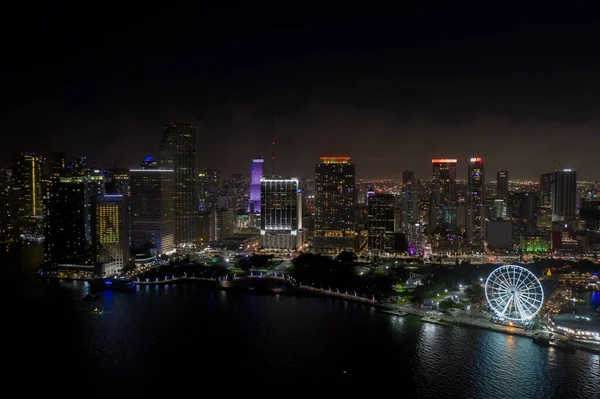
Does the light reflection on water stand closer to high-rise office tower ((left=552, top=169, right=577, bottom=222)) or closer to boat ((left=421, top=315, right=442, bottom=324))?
boat ((left=421, top=315, right=442, bottom=324))

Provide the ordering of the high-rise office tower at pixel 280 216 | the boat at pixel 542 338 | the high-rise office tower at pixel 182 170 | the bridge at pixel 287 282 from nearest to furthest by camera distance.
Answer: the boat at pixel 542 338
the bridge at pixel 287 282
the high-rise office tower at pixel 280 216
the high-rise office tower at pixel 182 170

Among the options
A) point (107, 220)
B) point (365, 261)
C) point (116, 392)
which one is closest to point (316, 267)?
point (365, 261)

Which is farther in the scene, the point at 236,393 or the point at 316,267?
the point at 316,267

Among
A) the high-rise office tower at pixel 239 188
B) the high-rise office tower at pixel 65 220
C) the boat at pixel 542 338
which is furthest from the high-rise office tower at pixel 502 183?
the high-rise office tower at pixel 65 220

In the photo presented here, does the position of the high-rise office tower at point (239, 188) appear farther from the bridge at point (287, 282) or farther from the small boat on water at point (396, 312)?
the small boat on water at point (396, 312)

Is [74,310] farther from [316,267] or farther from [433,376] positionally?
[433,376]

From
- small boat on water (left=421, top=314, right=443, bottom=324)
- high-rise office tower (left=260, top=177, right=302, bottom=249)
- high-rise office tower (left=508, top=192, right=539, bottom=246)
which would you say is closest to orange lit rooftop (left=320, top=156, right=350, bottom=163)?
high-rise office tower (left=260, top=177, right=302, bottom=249)

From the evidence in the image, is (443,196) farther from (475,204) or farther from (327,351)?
(327,351)
